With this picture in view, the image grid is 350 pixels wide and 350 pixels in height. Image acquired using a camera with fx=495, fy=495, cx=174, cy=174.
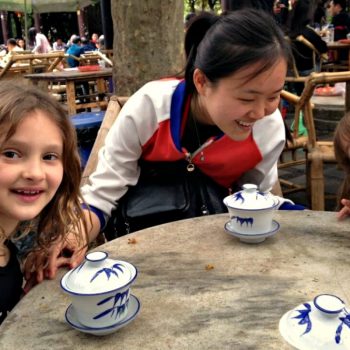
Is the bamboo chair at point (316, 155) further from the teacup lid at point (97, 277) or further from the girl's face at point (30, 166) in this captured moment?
the teacup lid at point (97, 277)

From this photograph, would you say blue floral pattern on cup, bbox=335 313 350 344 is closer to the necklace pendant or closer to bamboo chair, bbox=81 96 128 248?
the necklace pendant

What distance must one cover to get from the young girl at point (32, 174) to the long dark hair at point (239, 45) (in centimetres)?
51

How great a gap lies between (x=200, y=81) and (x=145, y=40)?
1.74 metres

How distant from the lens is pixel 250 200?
1342 mm

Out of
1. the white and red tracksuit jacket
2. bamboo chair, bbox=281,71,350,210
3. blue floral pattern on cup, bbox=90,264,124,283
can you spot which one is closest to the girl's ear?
the white and red tracksuit jacket

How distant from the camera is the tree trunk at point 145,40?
10.5ft

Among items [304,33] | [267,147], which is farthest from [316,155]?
[304,33]

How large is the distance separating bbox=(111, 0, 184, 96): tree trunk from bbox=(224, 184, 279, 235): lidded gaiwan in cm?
213

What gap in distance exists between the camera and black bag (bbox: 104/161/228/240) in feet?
5.82

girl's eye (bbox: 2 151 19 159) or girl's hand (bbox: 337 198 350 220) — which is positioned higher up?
girl's eye (bbox: 2 151 19 159)

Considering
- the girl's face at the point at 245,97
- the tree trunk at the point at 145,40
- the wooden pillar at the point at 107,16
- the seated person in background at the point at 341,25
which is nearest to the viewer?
the girl's face at the point at 245,97

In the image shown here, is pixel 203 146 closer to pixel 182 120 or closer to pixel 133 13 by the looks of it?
pixel 182 120

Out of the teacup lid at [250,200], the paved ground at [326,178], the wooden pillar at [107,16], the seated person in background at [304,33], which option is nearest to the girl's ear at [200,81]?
the teacup lid at [250,200]

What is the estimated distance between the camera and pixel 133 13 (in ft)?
10.5
